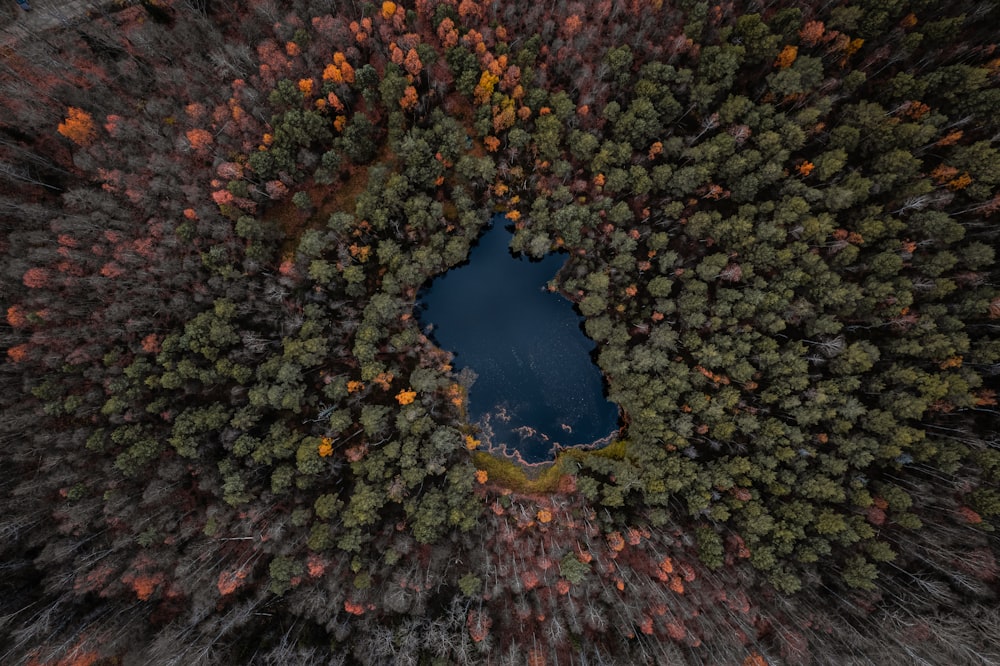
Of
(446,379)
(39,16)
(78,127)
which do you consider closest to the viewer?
(78,127)

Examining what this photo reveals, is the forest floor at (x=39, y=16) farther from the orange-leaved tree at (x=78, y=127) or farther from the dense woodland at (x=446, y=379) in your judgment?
the orange-leaved tree at (x=78, y=127)

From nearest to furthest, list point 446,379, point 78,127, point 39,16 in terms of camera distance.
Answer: point 78,127 < point 39,16 < point 446,379

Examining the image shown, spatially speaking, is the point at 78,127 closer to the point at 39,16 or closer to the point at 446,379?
the point at 39,16

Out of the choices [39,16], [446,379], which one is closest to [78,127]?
[39,16]

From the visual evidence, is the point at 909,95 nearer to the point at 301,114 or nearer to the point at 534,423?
the point at 534,423

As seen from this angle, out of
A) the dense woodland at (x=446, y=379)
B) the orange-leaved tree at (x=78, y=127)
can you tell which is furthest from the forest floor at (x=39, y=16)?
the orange-leaved tree at (x=78, y=127)

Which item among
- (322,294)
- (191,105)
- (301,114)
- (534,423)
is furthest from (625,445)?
(191,105)
